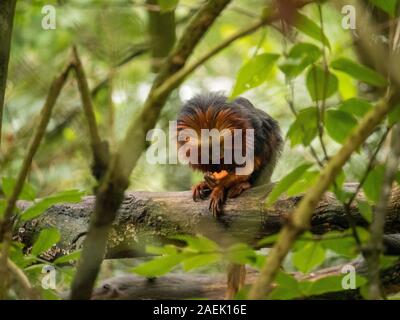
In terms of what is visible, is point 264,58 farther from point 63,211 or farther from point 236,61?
point 236,61

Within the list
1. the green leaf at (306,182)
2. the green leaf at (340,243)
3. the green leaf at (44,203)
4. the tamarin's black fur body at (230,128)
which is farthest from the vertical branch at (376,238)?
the tamarin's black fur body at (230,128)

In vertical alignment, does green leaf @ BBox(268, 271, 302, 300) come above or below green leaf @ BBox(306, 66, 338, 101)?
below

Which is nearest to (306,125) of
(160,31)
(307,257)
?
(307,257)

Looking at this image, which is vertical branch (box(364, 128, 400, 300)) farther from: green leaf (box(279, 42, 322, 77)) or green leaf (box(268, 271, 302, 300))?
green leaf (box(279, 42, 322, 77))

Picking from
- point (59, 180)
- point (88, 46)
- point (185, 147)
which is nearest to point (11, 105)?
point (59, 180)

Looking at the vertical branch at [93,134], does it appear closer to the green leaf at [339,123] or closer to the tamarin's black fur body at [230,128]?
the green leaf at [339,123]

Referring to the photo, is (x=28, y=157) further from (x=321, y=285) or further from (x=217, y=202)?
(x=217, y=202)

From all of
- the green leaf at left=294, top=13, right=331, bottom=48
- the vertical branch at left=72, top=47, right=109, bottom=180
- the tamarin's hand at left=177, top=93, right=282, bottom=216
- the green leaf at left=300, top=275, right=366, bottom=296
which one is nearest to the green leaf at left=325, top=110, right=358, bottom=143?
the green leaf at left=294, top=13, right=331, bottom=48
